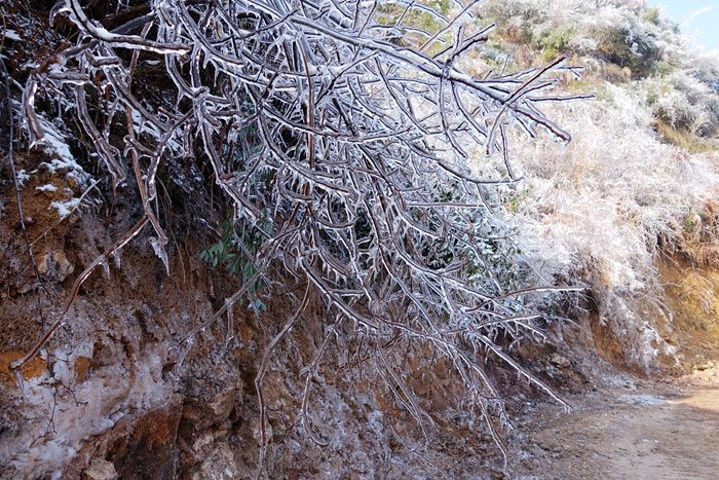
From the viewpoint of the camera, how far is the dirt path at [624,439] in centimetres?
286

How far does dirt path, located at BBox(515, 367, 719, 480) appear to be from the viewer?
2861 mm

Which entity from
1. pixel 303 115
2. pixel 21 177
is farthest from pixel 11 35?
pixel 303 115

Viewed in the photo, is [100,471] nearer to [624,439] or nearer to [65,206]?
[65,206]

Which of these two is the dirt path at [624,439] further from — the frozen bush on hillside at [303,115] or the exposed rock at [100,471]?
the exposed rock at [100,471]

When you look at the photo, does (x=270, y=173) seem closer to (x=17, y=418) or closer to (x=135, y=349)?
(x=135, y=349)

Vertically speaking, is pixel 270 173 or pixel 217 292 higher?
pixel 270 173

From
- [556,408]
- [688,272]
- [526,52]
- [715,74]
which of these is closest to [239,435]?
[556,408]

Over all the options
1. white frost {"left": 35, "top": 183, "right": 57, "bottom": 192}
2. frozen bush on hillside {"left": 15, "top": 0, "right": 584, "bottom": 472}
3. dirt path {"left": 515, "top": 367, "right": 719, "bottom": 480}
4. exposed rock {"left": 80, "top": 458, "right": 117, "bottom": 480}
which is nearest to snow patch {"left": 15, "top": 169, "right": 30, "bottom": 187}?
white frost {"left": 35, "top": 183, "right": 57, "bottom": 192}

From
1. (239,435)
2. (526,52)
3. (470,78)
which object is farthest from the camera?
(526,52)

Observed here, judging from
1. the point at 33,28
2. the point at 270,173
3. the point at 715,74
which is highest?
the point at 715,74

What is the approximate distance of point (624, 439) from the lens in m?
3.40

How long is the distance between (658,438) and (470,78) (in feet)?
12.1

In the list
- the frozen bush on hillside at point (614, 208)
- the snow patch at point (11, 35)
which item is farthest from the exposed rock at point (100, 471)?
the frozen bush on hillside at point (614, 208)

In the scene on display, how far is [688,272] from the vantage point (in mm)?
7844
